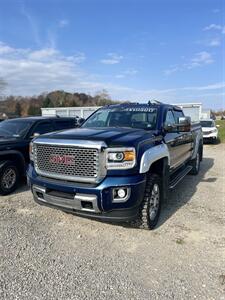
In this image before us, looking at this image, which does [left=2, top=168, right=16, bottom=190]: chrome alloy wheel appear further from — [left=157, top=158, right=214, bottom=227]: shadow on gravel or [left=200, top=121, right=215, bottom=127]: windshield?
[left=200, top=121, right=215, bottom=127]: windshield

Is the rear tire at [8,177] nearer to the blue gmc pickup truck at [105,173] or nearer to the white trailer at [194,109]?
the blue gmc pickup truck at [105,173]

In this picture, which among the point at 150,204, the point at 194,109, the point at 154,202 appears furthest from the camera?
the point at 194,109

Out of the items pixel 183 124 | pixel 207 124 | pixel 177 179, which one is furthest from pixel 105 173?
pixel 207 124

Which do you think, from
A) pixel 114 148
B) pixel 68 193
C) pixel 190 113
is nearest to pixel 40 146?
pixel 68 193

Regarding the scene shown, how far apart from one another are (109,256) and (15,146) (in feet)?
12.8

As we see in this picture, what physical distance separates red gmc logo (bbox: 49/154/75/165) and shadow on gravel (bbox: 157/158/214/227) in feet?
6.14

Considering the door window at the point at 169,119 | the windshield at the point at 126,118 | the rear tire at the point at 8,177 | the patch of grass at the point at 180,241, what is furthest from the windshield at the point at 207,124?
the patch of grass at the point at 180,241

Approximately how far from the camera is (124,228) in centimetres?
468

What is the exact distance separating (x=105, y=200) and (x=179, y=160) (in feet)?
10.1

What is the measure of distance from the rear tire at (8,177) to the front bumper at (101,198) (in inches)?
98.8

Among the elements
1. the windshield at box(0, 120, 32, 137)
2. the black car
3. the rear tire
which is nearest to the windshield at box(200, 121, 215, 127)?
the black car

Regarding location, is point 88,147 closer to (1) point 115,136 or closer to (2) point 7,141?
(1) point 115,136

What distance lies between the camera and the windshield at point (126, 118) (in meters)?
5.43

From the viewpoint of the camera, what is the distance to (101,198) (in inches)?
154
